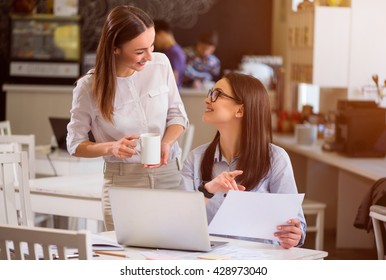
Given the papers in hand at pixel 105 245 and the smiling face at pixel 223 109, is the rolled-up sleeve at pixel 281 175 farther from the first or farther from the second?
the papers in hand at pixel 105 245

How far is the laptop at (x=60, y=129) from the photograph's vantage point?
481cm

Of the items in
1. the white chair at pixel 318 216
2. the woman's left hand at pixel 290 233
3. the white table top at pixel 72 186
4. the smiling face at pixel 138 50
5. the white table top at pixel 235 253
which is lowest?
the white chair at pixel 318 216

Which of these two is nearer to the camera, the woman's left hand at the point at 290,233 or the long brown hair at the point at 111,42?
the woman's left hand at the point at 290,233

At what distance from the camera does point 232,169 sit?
8.96 feet

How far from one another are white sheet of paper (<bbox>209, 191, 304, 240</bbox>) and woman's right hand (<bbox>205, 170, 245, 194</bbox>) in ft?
0.30

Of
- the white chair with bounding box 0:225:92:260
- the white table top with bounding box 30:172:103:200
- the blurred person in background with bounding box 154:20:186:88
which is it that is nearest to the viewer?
the white chair with bounding box 0:225:92:260

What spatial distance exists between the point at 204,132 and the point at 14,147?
3.26m

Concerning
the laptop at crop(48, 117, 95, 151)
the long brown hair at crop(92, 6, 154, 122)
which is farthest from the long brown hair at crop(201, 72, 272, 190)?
the laptop at crop(48, 117, 95, 151)

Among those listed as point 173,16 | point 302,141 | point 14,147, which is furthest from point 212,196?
point 173,16

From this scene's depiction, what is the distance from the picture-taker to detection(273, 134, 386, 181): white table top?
14.2 ft

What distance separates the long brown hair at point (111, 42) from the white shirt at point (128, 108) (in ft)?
0.12

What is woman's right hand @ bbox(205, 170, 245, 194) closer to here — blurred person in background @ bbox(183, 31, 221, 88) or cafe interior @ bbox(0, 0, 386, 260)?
cafe interior @ bbox(0, 0, 386, 260)

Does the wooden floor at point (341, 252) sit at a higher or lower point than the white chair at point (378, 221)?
lower

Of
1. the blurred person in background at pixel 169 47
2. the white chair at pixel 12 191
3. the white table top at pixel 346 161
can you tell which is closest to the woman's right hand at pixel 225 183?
the white chair at pixel 12 191
